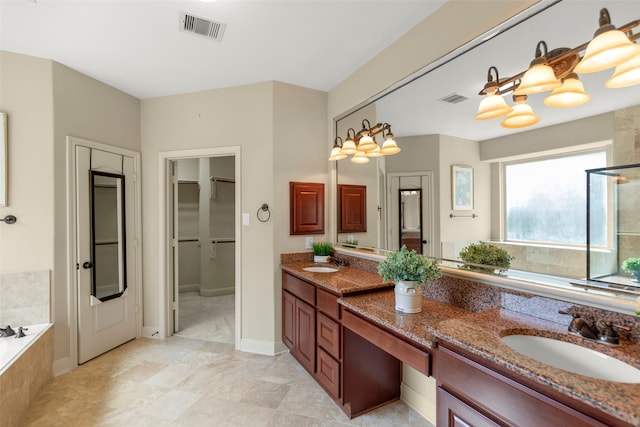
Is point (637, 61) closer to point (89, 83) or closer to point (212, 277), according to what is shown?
point (89, 83)

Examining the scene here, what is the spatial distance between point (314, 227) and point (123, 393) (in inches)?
83.7

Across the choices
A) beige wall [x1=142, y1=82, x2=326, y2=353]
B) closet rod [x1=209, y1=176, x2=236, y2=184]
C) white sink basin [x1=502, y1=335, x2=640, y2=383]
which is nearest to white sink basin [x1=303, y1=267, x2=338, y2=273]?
beige wall [x1=142, y1=82, x2=326, y2=353]

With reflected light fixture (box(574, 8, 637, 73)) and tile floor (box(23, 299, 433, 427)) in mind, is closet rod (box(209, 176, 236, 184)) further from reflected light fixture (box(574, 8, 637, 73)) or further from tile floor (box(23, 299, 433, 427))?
reflected light fixture (box(574, 8, 637, 73))

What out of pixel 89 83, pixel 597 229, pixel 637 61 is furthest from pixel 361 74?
pixel 89 83

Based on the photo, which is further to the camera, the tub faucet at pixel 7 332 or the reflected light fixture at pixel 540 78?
the tub faucet at pixel 7 332

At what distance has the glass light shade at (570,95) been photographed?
1.21 meters

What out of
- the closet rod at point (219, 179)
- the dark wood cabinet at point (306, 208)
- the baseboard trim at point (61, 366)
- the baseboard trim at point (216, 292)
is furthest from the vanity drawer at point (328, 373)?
the closet rod at point (219, 179)

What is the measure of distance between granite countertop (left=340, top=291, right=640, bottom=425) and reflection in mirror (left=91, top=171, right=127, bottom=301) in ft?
8.48

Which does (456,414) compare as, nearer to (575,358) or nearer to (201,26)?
(575,358)

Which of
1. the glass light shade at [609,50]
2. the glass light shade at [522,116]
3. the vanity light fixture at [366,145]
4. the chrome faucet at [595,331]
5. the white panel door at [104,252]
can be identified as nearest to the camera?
the glass light shade at [609,50]

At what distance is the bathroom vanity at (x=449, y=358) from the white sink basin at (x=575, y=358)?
27mm

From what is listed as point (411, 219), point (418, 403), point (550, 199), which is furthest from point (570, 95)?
point (418, 403)

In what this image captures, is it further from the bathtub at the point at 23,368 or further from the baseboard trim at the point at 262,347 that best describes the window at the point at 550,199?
the bathtub at the point at 23,368

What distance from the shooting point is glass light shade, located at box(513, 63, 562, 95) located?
1191mm
